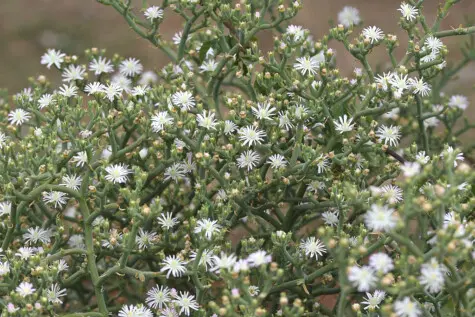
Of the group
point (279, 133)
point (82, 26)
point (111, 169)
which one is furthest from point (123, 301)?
point (82, 26)

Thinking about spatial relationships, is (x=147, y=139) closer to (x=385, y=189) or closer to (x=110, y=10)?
(x=385, y=189)

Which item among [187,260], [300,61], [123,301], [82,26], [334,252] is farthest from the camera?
[82,26]

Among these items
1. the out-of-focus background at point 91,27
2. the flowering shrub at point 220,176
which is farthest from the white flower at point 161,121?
the out-of-focus background at point 91,27

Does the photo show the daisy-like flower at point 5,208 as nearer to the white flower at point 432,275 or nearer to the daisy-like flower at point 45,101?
the daisy-like flower at point 45,101

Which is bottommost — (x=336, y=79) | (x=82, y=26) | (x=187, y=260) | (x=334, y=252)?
(x=334, y=252)

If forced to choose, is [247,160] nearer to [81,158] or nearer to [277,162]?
[277,162]

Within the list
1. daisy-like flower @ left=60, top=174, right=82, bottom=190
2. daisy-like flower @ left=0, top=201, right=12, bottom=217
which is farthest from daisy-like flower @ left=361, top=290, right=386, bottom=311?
daisy-like flower @ left=0, top=201, right=12, bottom=217

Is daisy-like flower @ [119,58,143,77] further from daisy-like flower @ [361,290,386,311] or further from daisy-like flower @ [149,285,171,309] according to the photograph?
daisy-like flower @ [361,290,386,311]
